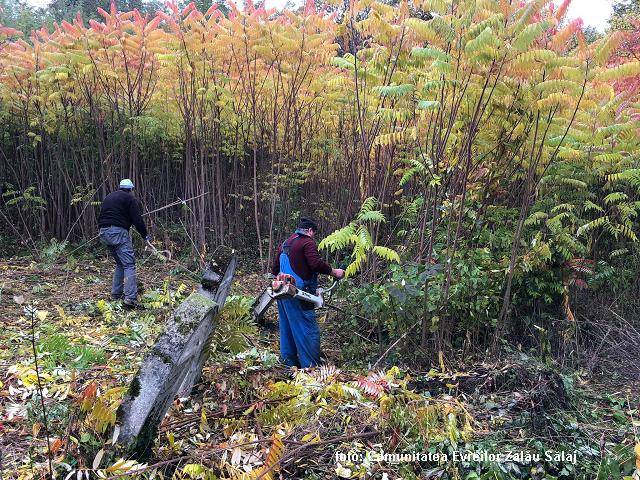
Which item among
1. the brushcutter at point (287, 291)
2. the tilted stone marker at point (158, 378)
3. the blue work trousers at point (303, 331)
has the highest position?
the tilted stone marker at point (158, 378)

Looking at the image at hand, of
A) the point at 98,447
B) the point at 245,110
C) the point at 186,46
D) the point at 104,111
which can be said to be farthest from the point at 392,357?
the point at 104,111

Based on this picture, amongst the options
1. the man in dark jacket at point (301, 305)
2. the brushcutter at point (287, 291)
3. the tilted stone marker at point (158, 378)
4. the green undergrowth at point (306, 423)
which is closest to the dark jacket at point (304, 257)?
the man in dark jacket at point (301, 305)

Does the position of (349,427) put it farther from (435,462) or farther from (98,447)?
(98,447)

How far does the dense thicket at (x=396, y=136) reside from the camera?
3.58 m

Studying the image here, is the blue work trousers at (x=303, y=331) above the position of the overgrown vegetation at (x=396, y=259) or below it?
Result: below

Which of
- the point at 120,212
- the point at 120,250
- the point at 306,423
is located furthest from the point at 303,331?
the point at 120,212

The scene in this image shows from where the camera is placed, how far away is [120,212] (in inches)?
230

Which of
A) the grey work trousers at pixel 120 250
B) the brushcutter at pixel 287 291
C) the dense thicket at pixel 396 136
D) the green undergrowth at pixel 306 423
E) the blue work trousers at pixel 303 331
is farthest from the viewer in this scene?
the grey work trousers at pixel 120 250

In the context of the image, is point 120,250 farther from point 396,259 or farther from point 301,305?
point 396,259

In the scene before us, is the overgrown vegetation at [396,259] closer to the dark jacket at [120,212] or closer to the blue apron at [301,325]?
the blue apron at [301,325]

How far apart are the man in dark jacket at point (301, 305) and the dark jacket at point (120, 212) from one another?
8.17ft

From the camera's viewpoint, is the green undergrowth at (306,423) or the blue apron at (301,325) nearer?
the green undergrowth at (306,423)

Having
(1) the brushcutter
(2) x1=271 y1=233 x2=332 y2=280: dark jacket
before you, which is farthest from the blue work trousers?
(2) x1=271 y1=233 x2=332 y2=280: dark jacket

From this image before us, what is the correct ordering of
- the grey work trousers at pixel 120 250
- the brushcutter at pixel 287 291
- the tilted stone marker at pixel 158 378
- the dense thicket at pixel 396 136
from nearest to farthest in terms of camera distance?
the tilted stone marker at pixel 158 378, the dense thicket at pixel 396 136, the brushcutter at pixel 287 291, the grey work trousers at pixel 120 250
